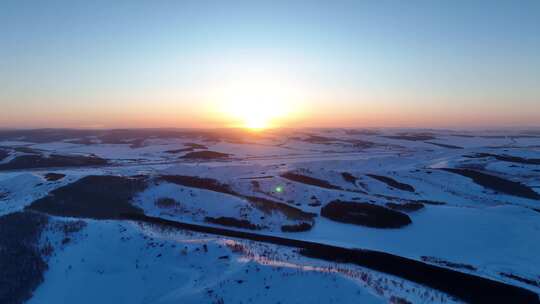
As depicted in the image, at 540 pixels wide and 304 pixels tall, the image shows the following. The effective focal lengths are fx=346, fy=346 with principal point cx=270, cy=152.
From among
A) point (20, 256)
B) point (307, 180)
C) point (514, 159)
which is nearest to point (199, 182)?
point (307, 180)

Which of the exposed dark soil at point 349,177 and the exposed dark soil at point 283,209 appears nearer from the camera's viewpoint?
the exposed dark soil at point 283,209

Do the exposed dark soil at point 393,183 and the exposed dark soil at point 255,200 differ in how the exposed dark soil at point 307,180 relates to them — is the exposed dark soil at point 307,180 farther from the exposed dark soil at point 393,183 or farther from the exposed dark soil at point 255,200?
the exposed dark soil at point 255,200

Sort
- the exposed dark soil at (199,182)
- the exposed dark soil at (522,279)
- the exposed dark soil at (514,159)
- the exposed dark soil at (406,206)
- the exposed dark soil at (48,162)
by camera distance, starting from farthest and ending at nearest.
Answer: the exposed dark soil at (514,159) → the exposed dark soil at (48,162) → the exposed dark soil at (199,182) → the exposed dark soil at (406,206) → the exposed dark soil at (522,279)

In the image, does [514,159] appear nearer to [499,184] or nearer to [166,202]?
[499,184]

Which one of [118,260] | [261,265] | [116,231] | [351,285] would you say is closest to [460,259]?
[351,285]

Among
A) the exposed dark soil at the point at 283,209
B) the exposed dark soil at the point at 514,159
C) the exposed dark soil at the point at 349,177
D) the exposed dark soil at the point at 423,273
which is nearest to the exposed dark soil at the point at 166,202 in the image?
the exposed dark soil at the point at 283,209

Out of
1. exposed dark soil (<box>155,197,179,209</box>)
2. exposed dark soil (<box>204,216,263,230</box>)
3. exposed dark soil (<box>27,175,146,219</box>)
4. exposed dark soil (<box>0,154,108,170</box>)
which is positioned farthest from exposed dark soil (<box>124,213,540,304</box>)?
exposed dark soil (<box>0,154,108,170</box>)
